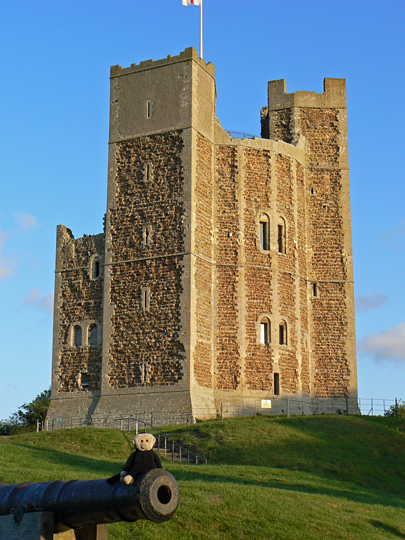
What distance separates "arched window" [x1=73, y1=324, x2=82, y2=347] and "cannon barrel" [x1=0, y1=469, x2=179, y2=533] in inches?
1129

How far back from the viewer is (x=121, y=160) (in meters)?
38.2

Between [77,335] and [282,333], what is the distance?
9832 mm

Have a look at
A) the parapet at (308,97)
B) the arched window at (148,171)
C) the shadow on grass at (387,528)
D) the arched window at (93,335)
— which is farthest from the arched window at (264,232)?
the shadow on grass at (387,528)

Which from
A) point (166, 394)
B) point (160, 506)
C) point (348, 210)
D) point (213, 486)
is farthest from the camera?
point (348, 210)

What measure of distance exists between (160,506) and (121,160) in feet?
102

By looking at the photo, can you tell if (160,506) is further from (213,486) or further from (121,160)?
(121,160)

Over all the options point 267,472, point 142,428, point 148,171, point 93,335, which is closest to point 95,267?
point 93,335

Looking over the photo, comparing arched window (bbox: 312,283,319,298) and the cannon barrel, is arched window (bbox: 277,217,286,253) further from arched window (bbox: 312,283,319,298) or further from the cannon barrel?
the cannon barrel

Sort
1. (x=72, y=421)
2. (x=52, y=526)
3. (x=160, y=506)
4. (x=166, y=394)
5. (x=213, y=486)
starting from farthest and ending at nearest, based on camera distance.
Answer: (x=72, y=421) < (x=166, y=394) < (x=213, y=486) < (x=52, y=526) < (x=160, y=506)

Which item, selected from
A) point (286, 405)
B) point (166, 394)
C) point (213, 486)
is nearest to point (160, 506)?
point (213, 486)

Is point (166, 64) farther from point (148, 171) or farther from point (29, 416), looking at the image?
point (29, 416)

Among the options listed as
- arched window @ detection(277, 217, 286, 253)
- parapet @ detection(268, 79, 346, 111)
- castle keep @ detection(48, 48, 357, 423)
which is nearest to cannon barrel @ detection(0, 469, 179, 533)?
castle keep @ detection(48, 48, 357, 423)

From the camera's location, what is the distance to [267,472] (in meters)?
22.7

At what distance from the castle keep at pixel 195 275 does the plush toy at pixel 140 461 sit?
23.8 metres
